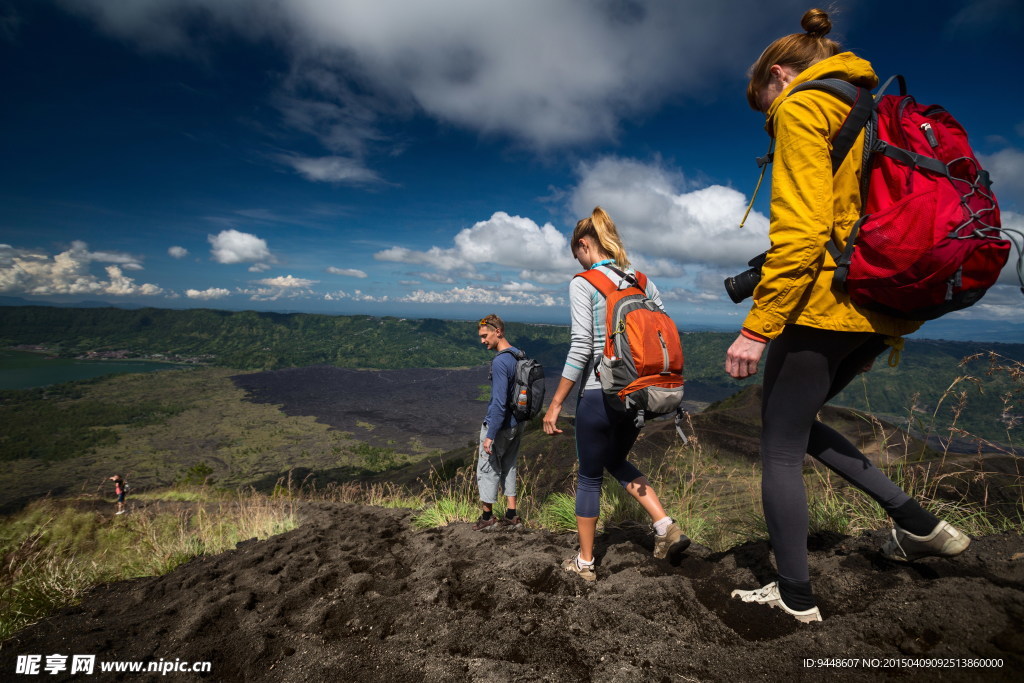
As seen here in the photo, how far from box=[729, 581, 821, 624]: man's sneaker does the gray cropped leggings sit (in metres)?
0.13

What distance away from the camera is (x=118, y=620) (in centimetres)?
255

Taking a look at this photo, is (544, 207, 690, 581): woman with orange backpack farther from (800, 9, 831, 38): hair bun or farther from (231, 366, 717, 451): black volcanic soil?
(231, 366, 717, 451): black volcanic soil

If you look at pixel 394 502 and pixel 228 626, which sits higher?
pixel 228 626

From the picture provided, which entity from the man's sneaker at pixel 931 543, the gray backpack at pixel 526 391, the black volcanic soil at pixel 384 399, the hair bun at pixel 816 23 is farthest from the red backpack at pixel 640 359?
the black volcanic soil at pixel 384 399

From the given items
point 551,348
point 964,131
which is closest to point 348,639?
point 964,131

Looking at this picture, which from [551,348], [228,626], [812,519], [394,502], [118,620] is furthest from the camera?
[551,348]

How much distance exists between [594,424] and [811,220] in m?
1.36

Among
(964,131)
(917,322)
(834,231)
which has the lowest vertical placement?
(917,322)

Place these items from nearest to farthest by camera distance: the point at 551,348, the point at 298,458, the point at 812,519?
the point at 812,519 < the point at 298,458 < the point at 551,348

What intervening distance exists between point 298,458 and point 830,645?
77.3 meters

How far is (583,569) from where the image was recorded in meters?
2.39

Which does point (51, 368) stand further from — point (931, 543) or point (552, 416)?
point (931, 543)

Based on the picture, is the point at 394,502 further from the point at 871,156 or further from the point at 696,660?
the point at 871,156

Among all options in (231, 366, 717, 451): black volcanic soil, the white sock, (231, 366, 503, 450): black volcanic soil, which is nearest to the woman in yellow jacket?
the white sock
